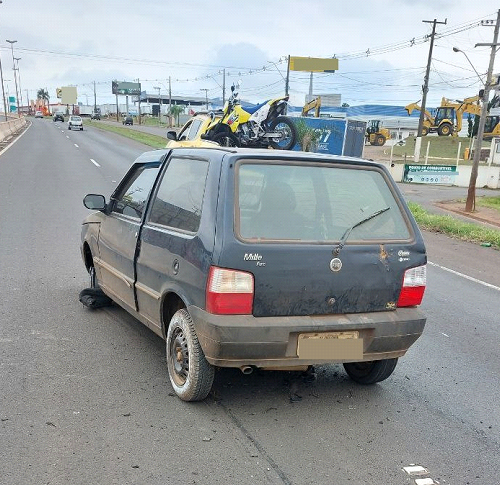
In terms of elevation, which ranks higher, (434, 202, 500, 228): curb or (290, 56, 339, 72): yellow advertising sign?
(290, 56, 339, 72): yellow advertising sign

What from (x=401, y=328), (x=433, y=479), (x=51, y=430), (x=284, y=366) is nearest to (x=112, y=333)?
(x=51, y=430)

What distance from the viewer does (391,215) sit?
12.6 ft

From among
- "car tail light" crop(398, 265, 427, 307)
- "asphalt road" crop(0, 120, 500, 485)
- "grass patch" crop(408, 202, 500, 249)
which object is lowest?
"grass patch" crop(408, 202, 500, 249)

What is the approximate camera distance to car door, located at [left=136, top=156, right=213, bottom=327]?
3503 millimetres

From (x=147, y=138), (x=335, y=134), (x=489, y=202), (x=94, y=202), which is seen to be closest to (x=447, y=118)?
(x=147, y=138)

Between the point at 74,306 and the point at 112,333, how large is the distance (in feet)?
3.04

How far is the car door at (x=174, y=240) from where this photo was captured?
3.50m

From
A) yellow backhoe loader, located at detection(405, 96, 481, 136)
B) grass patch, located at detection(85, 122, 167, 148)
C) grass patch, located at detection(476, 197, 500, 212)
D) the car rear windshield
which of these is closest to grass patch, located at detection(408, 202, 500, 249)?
grass patch, located at detection(476, 197, 500, 212)

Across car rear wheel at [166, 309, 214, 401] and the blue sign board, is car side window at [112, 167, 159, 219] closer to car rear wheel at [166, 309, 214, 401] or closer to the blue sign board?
car rear wheel at [166, 309, 214, 401]

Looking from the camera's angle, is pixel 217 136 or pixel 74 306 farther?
pixel 217 136

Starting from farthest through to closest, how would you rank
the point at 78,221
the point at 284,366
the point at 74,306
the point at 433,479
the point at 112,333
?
the point at 78,221 → the point at 74,306 → the point at 112,333 → the point at 284,366 → the point at 433,479

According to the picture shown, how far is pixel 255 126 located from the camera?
62.7ft

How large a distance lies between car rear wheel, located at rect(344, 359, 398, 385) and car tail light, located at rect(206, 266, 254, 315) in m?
1.28

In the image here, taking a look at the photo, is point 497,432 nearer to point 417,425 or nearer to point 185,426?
point 417,425
